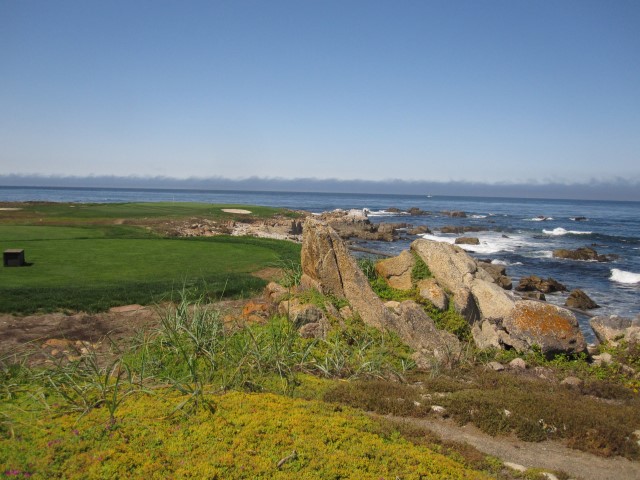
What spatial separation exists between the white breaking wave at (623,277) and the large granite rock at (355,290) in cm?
2411

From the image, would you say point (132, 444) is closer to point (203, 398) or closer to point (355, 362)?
point (203, 398)

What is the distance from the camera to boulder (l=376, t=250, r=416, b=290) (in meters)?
15.8

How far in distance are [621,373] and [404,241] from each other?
124 ft

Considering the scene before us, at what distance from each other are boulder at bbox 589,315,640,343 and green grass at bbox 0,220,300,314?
11872mm

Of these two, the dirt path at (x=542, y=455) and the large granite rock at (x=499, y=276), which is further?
the large granite rock at (x=499, y=276)

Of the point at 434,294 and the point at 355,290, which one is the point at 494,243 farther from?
the point at 355,290

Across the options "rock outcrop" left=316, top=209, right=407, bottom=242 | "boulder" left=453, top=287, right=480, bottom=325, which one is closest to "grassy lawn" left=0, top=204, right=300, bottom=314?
"boulder" left=453, top=287, right=480, bottom=325

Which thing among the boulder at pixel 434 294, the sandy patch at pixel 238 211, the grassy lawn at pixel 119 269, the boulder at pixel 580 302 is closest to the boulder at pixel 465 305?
the boulder at pixel 434 294

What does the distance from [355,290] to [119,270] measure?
36.0 feet

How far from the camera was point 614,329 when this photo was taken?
49.1ft

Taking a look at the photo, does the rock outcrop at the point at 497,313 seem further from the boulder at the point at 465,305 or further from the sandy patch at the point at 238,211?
the sandy patch at the point at 238,211

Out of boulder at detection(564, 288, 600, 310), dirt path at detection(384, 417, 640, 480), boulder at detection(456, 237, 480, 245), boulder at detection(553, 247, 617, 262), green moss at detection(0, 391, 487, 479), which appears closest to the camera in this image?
green moss at detection(0, 391, 487, 479)

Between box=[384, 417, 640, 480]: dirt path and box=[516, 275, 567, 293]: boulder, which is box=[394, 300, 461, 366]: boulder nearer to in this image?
box=[384, 417, 640, 480]: dirt path

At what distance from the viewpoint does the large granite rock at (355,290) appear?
12.2m
